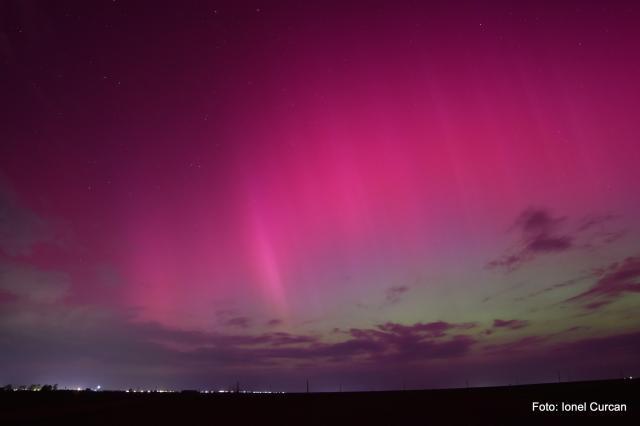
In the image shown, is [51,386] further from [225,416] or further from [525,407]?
[525,407]

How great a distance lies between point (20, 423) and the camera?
128 ft

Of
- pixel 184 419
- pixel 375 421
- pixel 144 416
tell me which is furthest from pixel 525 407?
pixel 144 416

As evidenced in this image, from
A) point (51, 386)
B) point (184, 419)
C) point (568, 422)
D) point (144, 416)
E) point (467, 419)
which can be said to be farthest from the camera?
point (51, 386)

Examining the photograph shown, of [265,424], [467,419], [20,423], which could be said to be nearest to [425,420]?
[467,419]

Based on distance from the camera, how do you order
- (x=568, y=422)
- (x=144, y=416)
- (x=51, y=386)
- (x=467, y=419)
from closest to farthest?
(x=568, y=422) → (x=467, y=419) → (x=144, y=416) → (x=51, y=386)

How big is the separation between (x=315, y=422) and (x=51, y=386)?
130399 mm

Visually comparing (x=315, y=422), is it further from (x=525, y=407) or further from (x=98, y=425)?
(x=525, y=407)

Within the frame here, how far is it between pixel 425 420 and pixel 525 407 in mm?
15052

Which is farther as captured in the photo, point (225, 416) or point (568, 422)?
point (225, 416)

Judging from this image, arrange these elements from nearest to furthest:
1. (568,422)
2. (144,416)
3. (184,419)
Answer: (568,422) < (184,419) < (144,416)

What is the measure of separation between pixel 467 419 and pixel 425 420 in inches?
142

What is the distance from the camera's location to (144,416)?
46312 millimetres

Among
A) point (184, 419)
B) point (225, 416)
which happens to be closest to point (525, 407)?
point (225, 416)

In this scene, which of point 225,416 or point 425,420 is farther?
point 225,416
